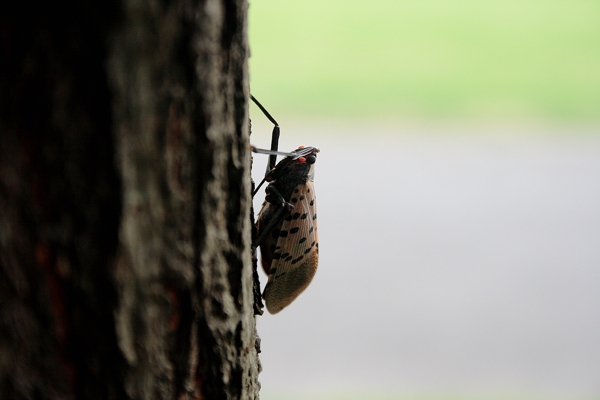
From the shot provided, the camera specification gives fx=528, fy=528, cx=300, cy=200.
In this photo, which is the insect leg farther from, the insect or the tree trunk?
the tree trunk

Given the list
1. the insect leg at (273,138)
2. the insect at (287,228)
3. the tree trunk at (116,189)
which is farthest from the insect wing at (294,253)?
the tree trunk at (116,189)

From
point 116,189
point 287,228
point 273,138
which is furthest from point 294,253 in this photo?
point 116,189

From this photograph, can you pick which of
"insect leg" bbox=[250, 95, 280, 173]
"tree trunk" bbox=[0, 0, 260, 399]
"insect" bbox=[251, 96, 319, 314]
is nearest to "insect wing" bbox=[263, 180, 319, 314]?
"insect" bbox=[251, 96, 319, 314]

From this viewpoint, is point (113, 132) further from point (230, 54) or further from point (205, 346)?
point (205, 346)

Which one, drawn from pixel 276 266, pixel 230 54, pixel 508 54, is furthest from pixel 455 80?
pixel 230 54

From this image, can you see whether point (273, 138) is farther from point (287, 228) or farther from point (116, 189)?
point (116, 189)

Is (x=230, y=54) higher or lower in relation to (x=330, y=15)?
lower

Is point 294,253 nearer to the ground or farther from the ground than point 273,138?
nearer to the ground
